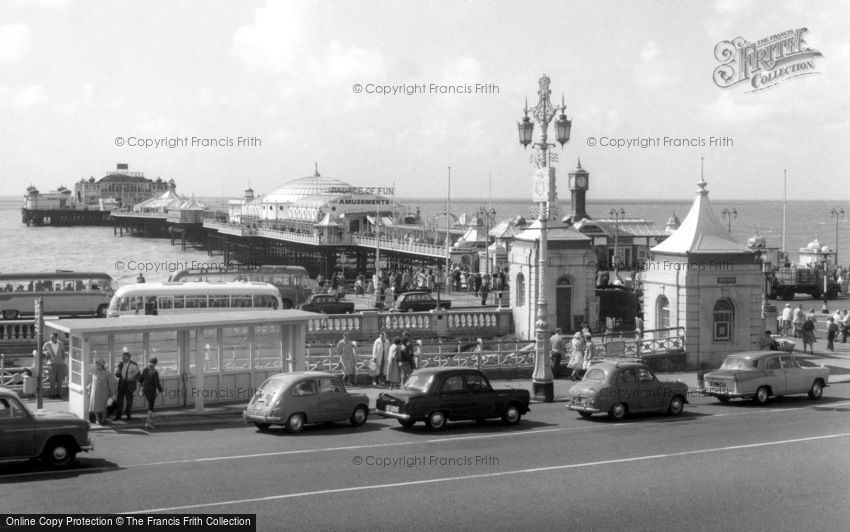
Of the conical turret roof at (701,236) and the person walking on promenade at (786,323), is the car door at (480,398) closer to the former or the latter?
the conical turret roof at (701,236)

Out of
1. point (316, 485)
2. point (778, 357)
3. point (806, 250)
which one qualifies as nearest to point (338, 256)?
point (806, 250)

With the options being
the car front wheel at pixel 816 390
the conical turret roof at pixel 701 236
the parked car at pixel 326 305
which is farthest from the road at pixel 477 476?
the parked car at pixel 326 305

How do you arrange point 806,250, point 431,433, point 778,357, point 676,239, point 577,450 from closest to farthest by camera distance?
point 577,450, point 431,433, point 778,357, point 676,239, point 806,250

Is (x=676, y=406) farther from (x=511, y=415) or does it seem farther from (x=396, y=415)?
(x=396, y=415)

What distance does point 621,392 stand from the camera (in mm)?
22062

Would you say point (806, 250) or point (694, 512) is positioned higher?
point (806, 250)

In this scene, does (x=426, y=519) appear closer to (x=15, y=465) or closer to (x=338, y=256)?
(x=15, y=465)

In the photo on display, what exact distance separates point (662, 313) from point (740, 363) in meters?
8.51

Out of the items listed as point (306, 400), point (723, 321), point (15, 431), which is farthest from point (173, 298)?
point (15, 431)

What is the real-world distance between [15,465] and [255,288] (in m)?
24.4

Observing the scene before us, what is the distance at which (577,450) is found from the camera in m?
18.5

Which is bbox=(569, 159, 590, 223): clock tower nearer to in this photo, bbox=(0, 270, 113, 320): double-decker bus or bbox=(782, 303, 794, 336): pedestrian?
bbox=(782, 303, 794, 336): pedestrian

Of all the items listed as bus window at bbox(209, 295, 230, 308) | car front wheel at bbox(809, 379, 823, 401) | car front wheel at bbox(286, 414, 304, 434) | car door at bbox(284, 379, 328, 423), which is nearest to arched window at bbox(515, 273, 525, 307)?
bus window at bbox(209, 295, 230, 308)

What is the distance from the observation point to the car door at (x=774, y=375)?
24578 mm
